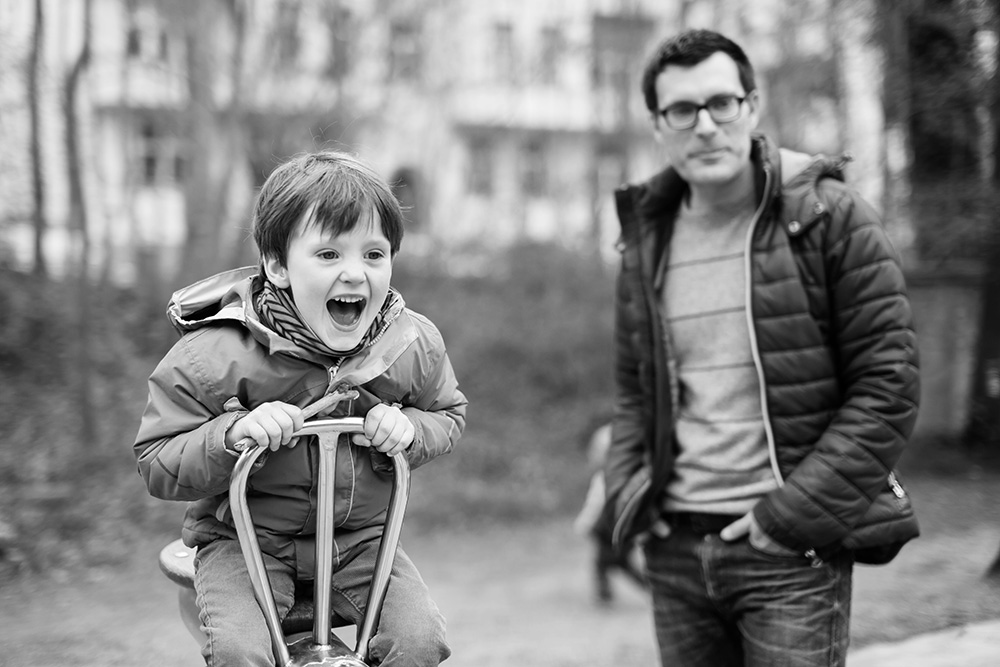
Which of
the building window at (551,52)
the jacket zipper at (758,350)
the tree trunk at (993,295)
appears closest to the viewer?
the jacket zipper at (758,350)

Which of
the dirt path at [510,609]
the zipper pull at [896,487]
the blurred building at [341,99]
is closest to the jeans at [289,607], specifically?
the zipper pull at [896,487]

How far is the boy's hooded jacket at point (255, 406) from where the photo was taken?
217cm

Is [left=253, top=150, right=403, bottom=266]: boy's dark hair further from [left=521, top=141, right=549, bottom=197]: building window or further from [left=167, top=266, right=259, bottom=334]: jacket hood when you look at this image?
[left=521, top=141, right=549, bottom=197]: building window

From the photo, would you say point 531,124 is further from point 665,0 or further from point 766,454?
point 766,454

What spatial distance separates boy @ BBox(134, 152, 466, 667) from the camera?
216 centimetres

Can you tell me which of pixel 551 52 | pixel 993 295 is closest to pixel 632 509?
pixel 993 295

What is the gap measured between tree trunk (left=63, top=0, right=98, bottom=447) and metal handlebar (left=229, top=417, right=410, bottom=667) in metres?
7.78

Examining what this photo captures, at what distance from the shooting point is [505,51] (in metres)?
16.8

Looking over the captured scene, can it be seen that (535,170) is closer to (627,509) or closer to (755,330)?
(627,509)

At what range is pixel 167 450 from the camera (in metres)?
2.17

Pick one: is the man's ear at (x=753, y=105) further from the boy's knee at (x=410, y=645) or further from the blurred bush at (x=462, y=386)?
the blurred bush at (x=462, y=386)

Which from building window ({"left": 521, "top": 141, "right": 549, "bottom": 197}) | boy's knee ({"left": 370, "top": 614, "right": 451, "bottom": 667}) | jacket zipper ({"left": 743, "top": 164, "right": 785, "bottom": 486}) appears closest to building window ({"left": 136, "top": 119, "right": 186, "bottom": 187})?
building window ({"left": 521, "top": 141, "right": 549, "bottom": 197})

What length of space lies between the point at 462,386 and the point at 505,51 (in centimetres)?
694

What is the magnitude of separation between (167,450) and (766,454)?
1584 mm
